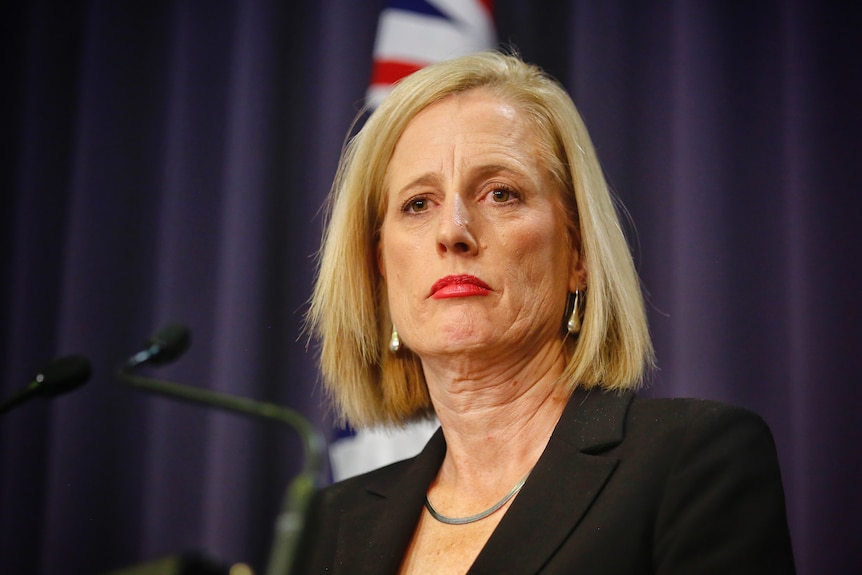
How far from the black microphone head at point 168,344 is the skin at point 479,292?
19.9 inches

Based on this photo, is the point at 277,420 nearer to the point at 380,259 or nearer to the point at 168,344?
the point at 168,344

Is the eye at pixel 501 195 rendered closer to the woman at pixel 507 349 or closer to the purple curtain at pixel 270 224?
the woman at pixel 507 349

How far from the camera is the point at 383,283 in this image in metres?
2.04

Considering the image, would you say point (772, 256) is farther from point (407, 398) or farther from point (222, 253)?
point (222, 253)

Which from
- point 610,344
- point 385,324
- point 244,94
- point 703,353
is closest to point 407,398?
point 385,324

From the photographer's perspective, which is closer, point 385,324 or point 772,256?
point 385,324

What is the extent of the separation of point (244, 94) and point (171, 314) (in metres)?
0.78

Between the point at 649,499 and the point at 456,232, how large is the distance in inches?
22.8

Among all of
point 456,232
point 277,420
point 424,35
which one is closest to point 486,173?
point 456,232

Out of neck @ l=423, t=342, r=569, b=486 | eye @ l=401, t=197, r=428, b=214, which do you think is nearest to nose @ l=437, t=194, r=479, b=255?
eye @ l=401, t=197, r=428, b=214

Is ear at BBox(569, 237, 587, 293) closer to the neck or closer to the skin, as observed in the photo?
the skin

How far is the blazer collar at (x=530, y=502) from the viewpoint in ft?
4.61

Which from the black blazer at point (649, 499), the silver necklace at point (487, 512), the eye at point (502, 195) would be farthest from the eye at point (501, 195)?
the silver necklace at point (487, 512)

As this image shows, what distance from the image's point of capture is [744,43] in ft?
8.33
